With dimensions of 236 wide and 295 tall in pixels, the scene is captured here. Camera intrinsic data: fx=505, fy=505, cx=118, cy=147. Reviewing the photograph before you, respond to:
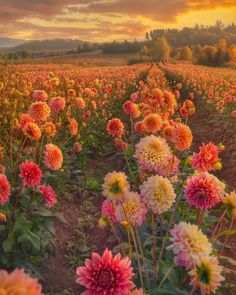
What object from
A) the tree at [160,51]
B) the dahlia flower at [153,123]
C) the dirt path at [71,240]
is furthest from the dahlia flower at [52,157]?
the tree at [160,51]

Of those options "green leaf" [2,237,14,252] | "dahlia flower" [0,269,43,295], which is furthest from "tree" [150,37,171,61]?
"dahlia flower" [0,269,43,295]

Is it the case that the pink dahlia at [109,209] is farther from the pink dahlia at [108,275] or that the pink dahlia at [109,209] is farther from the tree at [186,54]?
the tree at [186,54]

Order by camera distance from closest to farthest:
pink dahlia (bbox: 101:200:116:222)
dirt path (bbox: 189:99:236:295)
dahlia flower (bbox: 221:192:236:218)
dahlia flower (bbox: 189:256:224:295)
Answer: dahlia flower (bbox: 189:256:224:295) < dahlia flower (bbox: 221:192:236:218) < pink dahlia (bbox: 101:200:116:222) < dirt path (bbox: 189:99:236:295)

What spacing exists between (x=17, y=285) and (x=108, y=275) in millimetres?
646

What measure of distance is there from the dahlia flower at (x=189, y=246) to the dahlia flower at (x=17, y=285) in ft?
3.83

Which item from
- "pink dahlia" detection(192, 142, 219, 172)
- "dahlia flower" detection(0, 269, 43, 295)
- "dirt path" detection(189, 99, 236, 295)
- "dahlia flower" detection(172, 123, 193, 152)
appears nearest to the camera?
"dahlia flower" detection(0, 269, 43, 295)

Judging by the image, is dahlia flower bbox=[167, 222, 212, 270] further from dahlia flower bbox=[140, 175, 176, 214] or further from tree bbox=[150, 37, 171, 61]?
tree bbox=[150, 37, 171, 61]

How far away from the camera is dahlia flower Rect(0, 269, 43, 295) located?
1.12m

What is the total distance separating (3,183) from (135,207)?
1147 millimetres

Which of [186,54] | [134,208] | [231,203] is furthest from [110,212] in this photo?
[186,54]

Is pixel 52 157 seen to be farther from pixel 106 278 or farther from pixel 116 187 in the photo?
pixel 106 278

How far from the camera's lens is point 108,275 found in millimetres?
1725

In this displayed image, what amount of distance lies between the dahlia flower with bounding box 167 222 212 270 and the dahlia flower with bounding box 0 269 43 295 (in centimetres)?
117

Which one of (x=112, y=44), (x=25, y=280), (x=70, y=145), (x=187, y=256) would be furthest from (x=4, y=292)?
(x=112, y=44)
